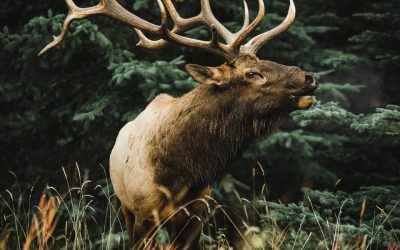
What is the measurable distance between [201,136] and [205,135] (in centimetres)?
3

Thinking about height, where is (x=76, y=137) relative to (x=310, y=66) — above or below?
below

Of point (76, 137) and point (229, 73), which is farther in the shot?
point (76, 137)

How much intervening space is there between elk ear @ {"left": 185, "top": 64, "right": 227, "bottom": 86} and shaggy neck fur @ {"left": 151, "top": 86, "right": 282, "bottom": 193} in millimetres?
70

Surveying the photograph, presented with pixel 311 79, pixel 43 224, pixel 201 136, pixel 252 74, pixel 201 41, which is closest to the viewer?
pixel 43 224

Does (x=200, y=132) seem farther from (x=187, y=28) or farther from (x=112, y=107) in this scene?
(x=112, y=107)

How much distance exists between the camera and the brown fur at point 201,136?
168 inches

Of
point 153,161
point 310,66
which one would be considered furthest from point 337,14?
point 153,161

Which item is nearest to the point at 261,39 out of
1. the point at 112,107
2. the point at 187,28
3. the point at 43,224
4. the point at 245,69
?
the point at 245,69

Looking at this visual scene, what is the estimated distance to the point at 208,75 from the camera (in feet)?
14.2

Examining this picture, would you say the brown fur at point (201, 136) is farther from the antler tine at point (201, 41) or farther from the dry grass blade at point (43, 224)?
the dry grass blade at point (43, 224)

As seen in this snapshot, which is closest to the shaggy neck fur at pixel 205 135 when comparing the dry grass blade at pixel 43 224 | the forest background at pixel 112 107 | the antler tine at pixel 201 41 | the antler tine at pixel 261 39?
the antler tine at pixel 201 41

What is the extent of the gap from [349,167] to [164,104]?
3617mm

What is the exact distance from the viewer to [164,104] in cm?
480

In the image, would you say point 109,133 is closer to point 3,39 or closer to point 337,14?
point 3,39
